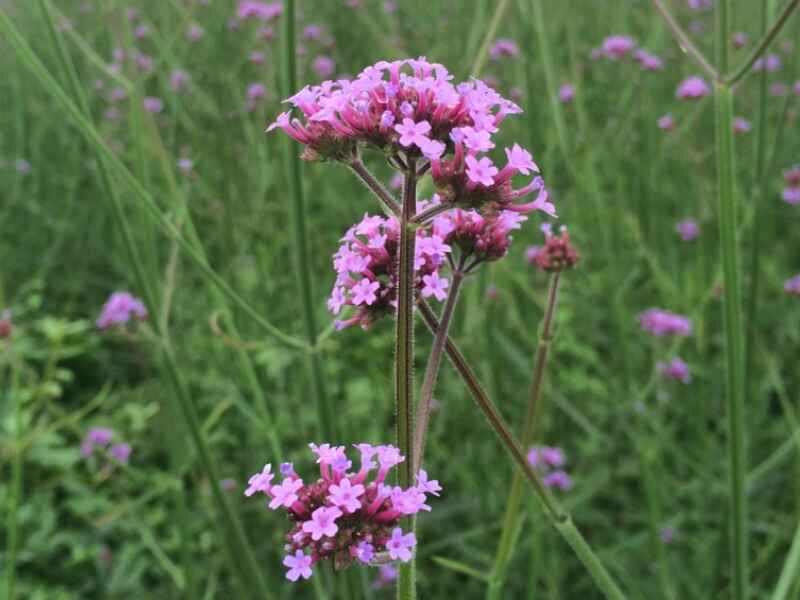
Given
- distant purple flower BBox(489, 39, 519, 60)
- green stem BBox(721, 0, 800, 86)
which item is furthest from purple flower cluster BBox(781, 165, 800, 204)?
green stem BBox(721, 0, 800, 86)

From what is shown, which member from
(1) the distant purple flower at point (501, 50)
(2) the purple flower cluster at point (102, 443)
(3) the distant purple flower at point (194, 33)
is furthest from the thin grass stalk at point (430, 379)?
(3) the distant purple flower at point (194, 33)

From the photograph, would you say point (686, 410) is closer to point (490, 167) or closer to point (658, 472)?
point (658, 472)

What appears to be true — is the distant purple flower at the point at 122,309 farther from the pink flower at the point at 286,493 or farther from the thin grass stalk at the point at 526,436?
the pink flower at the point at 286,493

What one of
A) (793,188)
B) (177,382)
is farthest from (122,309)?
(793,188)

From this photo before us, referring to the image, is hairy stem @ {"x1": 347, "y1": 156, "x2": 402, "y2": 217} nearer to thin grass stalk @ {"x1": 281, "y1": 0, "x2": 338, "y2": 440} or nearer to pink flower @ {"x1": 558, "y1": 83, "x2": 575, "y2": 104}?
thin grass stalk @ {"x1": 281, "y1": 0, "x2": 338, "y2": 440}

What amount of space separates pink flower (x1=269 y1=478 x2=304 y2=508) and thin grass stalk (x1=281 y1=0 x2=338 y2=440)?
1.44 ft

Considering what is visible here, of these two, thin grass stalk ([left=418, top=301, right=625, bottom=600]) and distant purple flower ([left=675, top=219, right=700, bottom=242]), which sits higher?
distant purple flower ([left=675, top=219, right=700, bottom=242])

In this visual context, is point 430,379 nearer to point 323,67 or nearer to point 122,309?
point 122,309

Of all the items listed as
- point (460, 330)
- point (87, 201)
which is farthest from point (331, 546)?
point (87, 201)

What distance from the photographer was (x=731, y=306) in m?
0.92

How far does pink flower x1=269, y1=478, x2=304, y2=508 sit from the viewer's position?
611 mm

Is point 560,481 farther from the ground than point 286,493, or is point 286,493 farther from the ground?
point 286,493

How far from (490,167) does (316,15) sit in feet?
11.2

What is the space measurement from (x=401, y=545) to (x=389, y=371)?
1.63 meters
